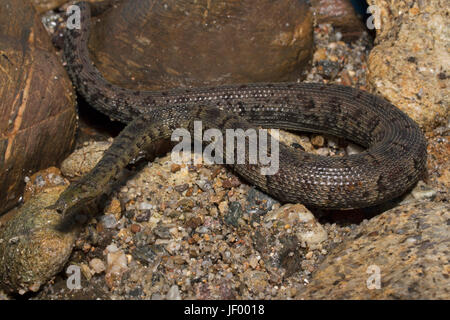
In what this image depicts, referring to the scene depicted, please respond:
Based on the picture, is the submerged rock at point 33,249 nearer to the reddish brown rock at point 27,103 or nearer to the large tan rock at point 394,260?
the reddish brown rock at point 27,103

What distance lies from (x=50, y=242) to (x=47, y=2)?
15.0ft

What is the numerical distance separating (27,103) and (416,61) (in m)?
5.39

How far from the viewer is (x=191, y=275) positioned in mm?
5164

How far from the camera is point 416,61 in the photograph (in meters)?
6.77

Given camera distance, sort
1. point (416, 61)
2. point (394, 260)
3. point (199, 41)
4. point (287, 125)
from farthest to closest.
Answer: point (287, 125), point (416, 61), point (199, 41), point (394, 260)

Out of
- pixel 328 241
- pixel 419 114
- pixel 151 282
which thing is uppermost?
pixel 419 114

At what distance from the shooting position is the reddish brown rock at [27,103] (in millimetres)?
5879

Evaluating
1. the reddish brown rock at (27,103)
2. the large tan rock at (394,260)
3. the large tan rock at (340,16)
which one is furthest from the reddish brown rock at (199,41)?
the large tan rock at (394,260)

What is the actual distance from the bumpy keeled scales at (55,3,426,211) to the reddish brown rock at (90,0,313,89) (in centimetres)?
23

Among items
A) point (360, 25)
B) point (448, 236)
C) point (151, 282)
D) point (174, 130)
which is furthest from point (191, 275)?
point (360, 25)

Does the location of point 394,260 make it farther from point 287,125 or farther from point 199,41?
point 199,41

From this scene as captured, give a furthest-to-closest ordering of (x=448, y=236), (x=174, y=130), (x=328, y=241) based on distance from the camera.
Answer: (x=174, y=130) → (x=328, y=241) → (x=448, y=236)

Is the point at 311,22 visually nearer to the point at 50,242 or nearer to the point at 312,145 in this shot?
the point at 312,145

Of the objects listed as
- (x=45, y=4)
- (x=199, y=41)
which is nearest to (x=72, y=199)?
(x=199, y=41)
